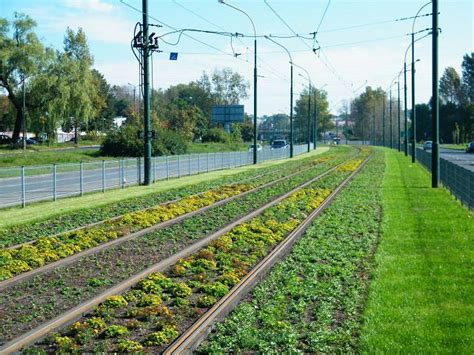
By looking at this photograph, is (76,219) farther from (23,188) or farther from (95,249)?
(95,249)

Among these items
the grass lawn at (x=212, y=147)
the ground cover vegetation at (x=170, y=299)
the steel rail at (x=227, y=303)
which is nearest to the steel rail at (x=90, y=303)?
the ground cover vegetation at (x=170, y=299)

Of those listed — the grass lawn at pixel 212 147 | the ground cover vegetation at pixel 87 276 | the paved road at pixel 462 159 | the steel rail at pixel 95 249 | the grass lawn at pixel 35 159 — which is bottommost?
the ground cover vegetation at pixel 87 276

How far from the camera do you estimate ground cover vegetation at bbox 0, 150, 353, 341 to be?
9.12 meters

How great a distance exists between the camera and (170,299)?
Answer: 9969mm

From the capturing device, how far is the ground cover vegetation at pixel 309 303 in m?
7.77

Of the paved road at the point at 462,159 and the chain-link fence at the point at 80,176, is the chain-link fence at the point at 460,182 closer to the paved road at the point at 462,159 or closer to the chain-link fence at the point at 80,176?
the paved road at the point at 462,159

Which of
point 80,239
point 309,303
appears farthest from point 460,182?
point 309,303

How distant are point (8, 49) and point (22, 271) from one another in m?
65.8

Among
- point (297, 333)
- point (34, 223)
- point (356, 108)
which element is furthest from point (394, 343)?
point (356, 108)

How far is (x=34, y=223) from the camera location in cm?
1830

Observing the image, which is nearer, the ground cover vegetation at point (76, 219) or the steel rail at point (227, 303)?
the steel rail at point (227, 303)

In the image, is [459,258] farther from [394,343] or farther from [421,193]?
[421,193]

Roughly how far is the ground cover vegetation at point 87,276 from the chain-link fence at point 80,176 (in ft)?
26.2

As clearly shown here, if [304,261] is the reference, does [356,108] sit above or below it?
above
